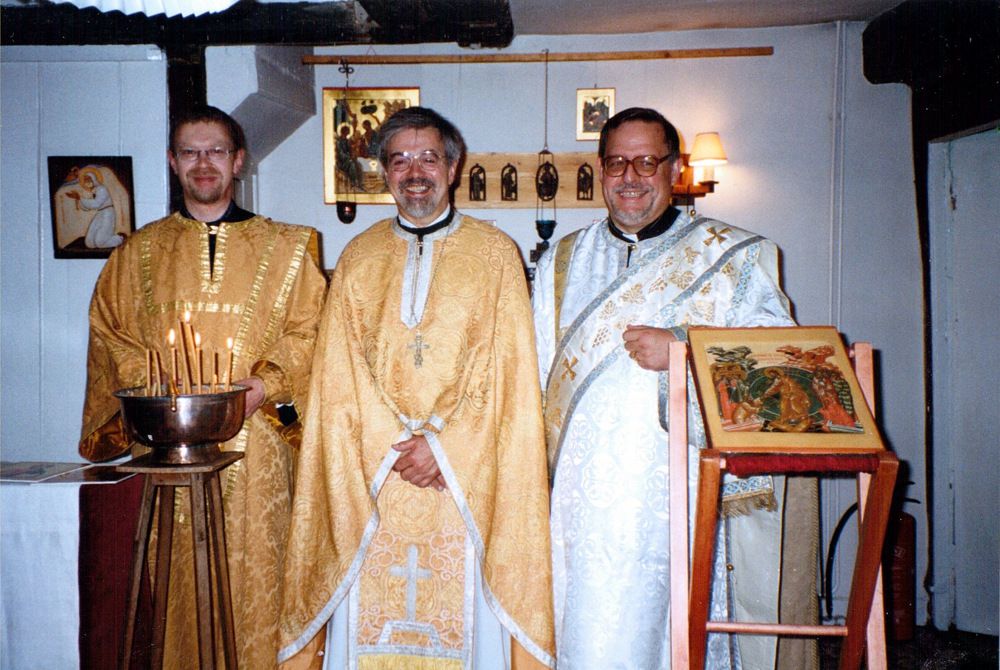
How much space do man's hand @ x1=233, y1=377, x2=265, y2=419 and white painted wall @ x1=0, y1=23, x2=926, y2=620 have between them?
2154 mm

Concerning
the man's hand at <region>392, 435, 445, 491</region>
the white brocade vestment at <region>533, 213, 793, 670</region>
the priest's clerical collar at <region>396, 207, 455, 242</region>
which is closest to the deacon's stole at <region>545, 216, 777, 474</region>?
the white brocade vestment at <region>533, 213, 793, 670</region>

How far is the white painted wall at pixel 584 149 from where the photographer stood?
160 inches

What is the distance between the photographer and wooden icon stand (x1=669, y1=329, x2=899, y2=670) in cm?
158

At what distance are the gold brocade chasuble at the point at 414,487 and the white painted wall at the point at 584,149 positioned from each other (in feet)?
7.77

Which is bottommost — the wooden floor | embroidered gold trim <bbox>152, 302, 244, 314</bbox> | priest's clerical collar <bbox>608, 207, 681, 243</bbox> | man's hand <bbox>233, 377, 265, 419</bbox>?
the wooden floor

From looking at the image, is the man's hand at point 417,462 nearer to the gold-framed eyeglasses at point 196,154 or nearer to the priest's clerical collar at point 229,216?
the priest's clerical collar at point 229,216

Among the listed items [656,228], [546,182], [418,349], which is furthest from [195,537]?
[546,182]

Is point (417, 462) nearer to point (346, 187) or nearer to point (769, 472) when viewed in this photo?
point (769, 472)

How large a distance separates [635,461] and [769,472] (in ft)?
2.53

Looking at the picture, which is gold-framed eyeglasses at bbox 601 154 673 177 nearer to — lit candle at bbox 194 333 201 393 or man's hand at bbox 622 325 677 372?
man's hand at bbox 622 325 677 372

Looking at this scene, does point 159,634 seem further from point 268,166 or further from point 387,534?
point 268,166

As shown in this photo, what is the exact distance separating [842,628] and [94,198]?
4.20 m

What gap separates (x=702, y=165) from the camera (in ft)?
14.5

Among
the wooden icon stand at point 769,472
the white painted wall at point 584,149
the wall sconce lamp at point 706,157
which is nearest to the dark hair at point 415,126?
the wooden icon stand at point 769,472
